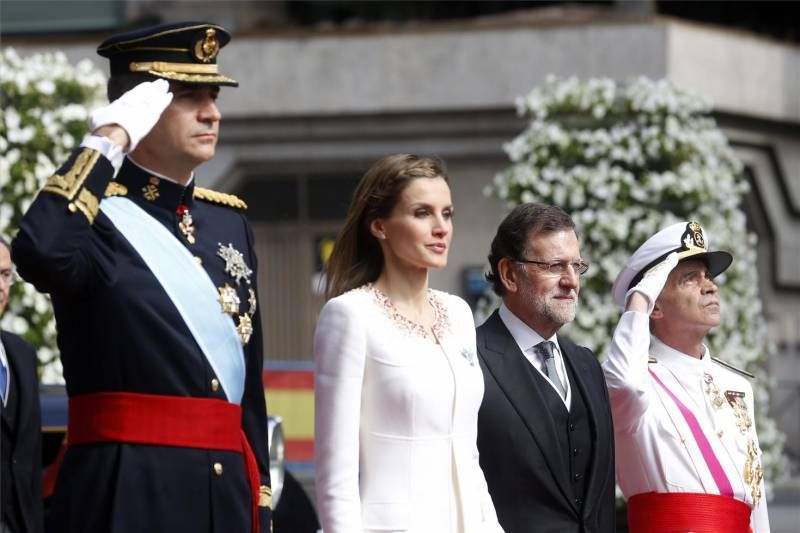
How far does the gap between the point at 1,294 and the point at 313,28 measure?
12.6 m

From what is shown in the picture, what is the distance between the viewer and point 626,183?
12.7 metres

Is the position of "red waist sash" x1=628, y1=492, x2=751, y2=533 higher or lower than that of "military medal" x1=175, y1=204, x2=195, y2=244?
lower

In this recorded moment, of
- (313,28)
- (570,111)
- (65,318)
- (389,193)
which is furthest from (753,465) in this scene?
(313,28)

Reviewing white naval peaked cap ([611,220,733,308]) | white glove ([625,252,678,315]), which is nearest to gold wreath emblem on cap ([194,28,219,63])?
white glove ([625,252,678,315])

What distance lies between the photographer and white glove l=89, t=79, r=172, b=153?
4711 mm

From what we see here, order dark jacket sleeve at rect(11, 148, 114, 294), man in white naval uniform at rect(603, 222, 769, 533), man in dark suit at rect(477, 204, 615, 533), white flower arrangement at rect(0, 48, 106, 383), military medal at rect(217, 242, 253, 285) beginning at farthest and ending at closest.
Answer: white flower arrangement at rect(0, 48, 106, 383) < man in white naval uniform at rect(603, 222, 769, 533) < man in dark suit at rect(477, 204, 615, 533) < military medal at rect(217, 242, 253, 285) < dark jacket sleeve at rect(11, 148, 114, 294)

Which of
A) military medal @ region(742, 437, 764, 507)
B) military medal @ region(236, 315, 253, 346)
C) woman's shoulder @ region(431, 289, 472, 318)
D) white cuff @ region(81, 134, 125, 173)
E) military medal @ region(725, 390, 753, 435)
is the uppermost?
white cuff @ region(81, 134, 125, 173)

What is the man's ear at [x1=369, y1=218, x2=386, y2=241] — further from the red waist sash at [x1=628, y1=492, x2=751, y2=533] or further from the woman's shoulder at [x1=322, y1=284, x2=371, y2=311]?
the red waist sash at [x1=628, y1=492, x2=751, y2=533]

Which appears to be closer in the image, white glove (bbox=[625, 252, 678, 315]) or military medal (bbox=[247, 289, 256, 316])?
military medal (bbox=[247, 289, 256, 316])

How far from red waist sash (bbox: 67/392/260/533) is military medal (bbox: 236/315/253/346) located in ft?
0.65

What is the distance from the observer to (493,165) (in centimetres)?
1845

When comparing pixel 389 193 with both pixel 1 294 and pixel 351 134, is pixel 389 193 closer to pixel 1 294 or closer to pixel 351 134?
pixel 1 294

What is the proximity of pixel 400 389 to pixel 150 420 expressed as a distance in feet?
2.31

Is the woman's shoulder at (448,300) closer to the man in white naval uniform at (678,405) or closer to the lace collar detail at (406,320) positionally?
the lace collar detail at (406,320)
